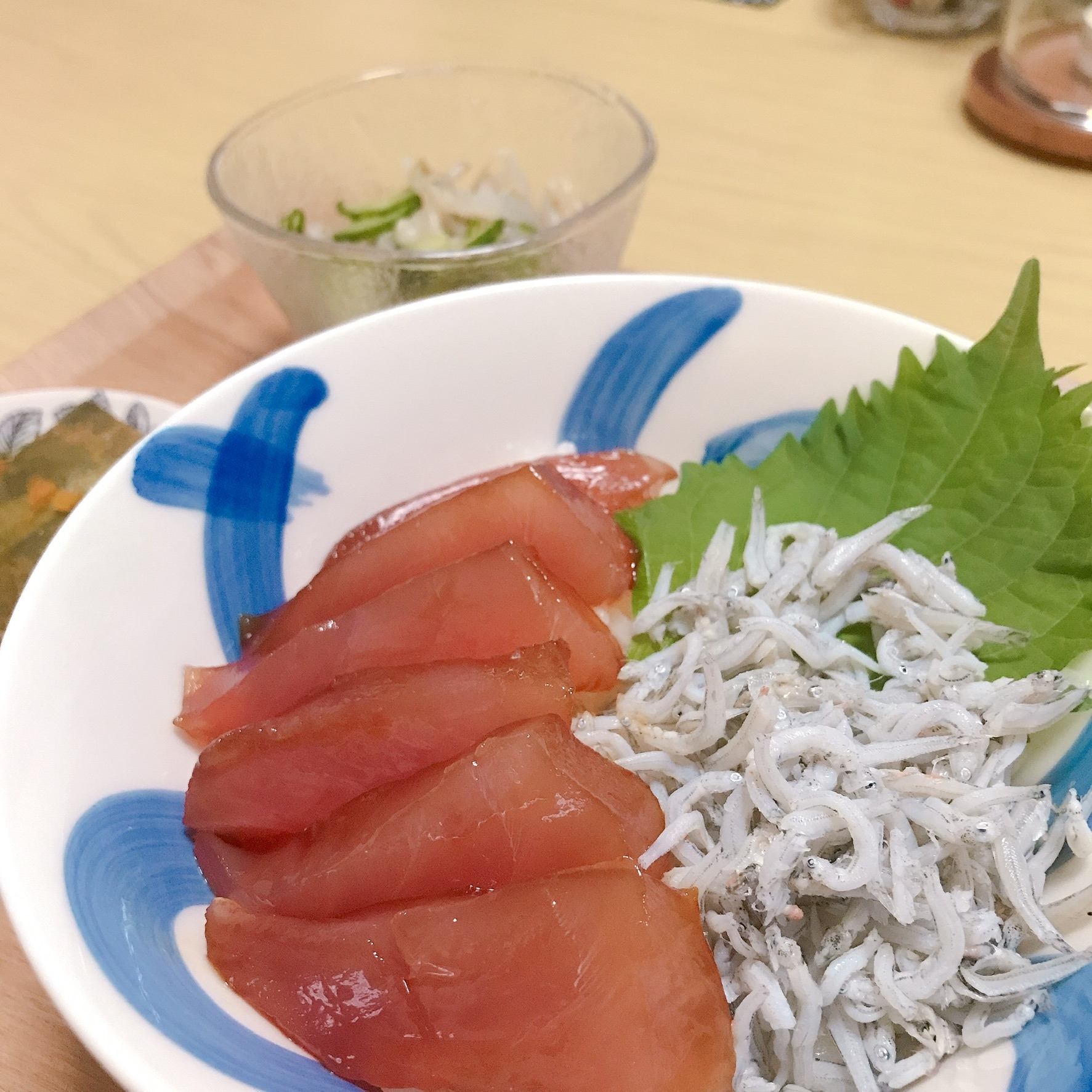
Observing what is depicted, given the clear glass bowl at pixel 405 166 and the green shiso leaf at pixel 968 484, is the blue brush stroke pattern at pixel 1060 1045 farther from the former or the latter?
the clear glass bowl at pixel 405 166

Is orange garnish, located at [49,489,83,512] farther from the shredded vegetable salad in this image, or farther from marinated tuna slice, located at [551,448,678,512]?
marinated tuna slice, located at [551,448,678,512]

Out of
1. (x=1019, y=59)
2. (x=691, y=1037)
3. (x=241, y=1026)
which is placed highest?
(x=1019, y=59)

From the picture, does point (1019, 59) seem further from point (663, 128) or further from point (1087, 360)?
point (1087, 360)

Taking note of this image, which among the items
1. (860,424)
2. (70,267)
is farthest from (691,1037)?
(70,267)

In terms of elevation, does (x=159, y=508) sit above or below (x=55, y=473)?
above

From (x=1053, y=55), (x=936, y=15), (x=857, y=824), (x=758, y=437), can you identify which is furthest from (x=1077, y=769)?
(x=936, y=15)

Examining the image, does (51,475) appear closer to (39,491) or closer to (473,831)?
(39,491)

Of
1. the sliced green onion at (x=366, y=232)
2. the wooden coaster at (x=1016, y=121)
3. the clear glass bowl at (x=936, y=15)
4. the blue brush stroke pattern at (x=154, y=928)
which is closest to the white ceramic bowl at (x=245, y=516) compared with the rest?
the blue brush stroke pattern at (x=154, y=928)
